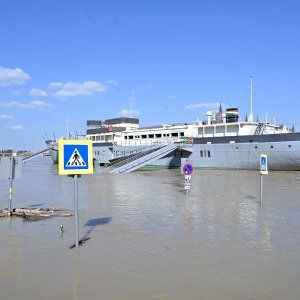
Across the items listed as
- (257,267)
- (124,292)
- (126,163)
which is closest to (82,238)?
(124,292)

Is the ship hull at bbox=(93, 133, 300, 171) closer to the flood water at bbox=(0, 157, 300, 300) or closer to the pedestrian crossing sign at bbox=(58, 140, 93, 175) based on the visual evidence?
the flood water at bbox=(0, 157, 300, 300)

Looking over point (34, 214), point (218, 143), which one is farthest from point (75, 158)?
point (218, 143)

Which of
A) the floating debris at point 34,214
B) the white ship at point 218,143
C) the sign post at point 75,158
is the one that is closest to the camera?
the sign post at point 75,158

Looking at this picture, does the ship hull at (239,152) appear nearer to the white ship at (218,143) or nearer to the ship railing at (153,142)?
the white ship at (218,143)

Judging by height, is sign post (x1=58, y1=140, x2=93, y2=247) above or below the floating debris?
above

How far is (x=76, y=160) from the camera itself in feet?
25.5

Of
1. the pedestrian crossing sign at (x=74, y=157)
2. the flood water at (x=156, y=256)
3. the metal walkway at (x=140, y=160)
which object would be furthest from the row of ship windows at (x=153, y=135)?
the pedestrian crossing sign at (x=74, y=157)

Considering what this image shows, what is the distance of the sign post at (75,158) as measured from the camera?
7.63 m

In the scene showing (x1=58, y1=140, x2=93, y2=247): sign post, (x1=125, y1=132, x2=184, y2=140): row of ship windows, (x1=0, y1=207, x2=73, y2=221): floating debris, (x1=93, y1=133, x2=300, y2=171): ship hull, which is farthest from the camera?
(x1=125, y1=132, x2=184, y2=140): row of ship windows

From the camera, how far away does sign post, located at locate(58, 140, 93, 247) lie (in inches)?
301

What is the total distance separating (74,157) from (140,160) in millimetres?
31505

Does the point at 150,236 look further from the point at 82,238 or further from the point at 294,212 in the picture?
the point at 294,212

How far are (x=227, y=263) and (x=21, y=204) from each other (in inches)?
435

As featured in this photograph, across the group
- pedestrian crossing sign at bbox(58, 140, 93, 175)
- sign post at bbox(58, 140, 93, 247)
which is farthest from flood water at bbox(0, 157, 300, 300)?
pedestrian crossing sign at bbox(58, 140, 93, 175)
